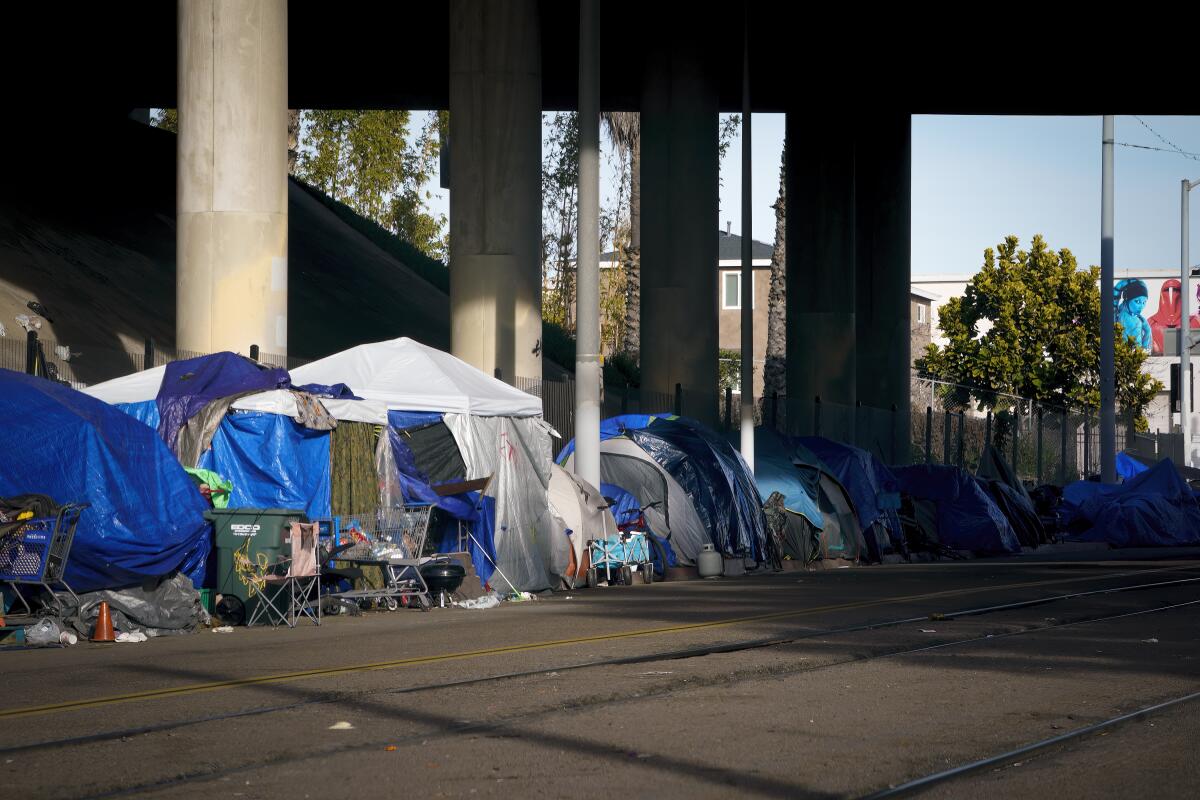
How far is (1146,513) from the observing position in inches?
1428

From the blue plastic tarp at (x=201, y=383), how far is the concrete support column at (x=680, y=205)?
1902 cm

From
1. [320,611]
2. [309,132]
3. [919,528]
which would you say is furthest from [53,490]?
[309,132]

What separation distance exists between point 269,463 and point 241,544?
2261mm

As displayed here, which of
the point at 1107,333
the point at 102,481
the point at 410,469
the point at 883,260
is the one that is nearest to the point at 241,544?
the point at 102,481

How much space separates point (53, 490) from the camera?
1522 centimetres

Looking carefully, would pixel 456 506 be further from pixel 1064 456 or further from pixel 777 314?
pixel 777 314

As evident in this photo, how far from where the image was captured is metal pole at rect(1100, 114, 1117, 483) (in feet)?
140

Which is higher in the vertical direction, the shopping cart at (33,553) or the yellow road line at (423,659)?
the shopping cart at (33,553)

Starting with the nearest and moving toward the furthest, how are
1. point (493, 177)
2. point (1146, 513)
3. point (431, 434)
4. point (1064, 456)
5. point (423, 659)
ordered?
point (423, 659) → point (431, 434) → point (493, 177) → point (1146, 513) → point (1064, 456)

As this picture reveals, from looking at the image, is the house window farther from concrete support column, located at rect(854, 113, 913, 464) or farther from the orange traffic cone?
the orange traffic cone

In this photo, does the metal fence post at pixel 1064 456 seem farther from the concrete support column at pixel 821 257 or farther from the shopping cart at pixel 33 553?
the shopping cart at pixel 33 553

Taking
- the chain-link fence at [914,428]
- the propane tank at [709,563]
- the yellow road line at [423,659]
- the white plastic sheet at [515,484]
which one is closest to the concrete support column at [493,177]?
the chain-link fence at [914,428]

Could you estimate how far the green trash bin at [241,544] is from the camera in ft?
53.1

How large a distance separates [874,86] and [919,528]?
15896mm
